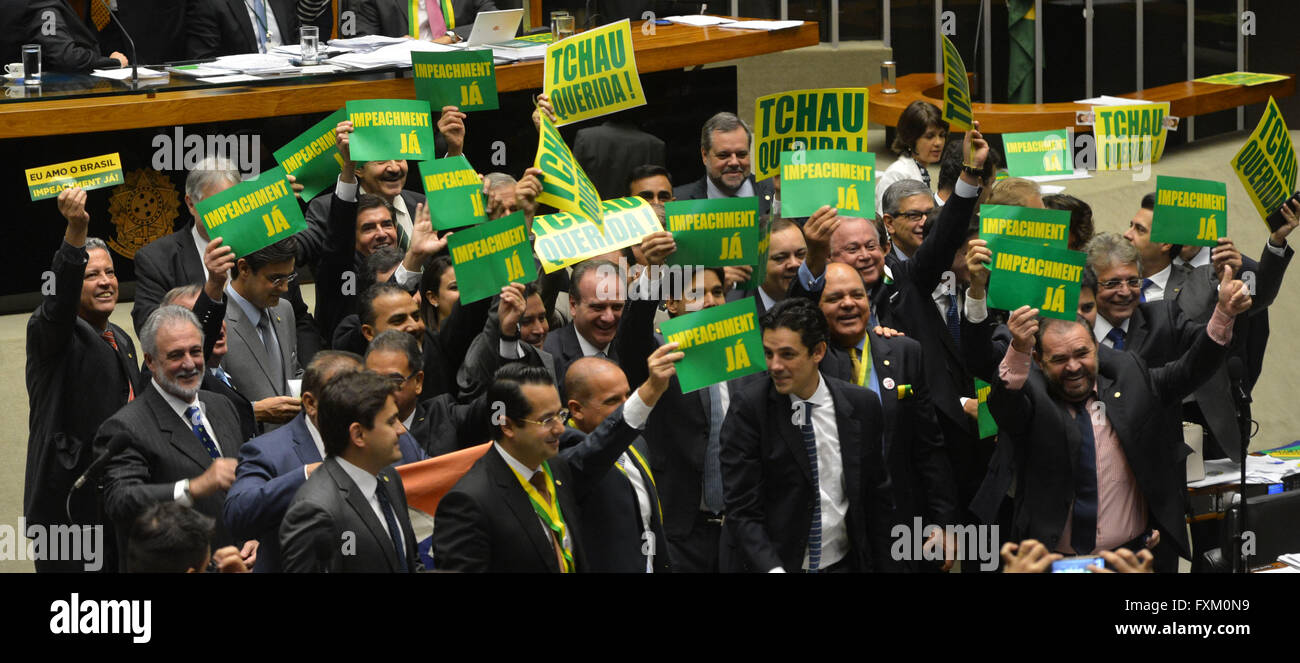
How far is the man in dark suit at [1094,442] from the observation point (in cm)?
534

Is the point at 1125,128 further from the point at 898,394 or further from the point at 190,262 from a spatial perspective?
the point at 190,262

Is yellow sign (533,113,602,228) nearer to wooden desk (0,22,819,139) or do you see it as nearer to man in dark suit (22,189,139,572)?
man in dark suit (22,189,139,572)

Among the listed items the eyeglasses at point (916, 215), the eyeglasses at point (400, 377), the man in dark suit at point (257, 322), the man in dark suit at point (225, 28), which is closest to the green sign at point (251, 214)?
the man in dark suit at point (257, 322)

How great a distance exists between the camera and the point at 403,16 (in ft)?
30.9

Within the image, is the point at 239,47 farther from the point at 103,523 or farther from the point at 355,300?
the point at 103,523

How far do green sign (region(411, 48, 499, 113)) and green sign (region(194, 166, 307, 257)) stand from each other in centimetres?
128

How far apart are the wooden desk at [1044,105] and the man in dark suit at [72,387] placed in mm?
6295

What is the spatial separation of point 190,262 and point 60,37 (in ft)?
7.31

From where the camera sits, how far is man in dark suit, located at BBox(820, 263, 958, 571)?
5.55 m

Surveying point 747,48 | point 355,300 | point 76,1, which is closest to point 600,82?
point 355,300

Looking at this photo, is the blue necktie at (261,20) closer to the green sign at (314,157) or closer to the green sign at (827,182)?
the green sign at (314,157)

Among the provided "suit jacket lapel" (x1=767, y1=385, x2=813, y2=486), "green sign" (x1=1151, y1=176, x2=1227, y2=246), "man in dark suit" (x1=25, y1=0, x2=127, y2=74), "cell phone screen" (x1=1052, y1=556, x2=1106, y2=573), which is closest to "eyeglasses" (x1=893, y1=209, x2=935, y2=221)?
"green sign" (x1=1151, y1=176, x2=1227, y2=246)

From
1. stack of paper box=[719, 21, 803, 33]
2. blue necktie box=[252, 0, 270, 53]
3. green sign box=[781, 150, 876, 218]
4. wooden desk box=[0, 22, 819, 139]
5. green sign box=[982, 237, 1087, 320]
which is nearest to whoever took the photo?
green sign box=[982, 237, 1087, 320]
